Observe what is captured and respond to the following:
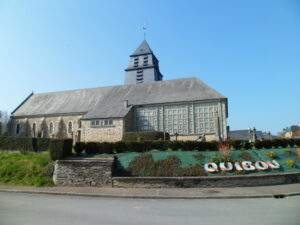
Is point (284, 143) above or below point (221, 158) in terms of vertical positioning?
above

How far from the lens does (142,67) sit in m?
61.7

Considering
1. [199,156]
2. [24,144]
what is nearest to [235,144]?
[199,156]

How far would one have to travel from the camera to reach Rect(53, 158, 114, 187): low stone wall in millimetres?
17047

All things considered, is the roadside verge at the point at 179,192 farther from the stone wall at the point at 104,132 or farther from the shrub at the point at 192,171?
the stone wall at the point at 104,132

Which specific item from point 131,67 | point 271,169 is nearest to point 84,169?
point 271,169

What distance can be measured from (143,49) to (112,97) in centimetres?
2573

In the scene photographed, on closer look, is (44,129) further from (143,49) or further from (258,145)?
(258,145)

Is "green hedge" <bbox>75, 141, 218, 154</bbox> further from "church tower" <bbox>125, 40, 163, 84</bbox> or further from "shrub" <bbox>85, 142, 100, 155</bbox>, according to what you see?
"church tower" <bbox>125, 40, 163, 84</bbox>

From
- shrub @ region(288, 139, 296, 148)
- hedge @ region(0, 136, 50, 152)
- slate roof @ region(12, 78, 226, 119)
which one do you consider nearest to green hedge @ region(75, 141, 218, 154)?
hedge @ region(0, 136, 50, 152)

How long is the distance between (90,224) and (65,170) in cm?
1003

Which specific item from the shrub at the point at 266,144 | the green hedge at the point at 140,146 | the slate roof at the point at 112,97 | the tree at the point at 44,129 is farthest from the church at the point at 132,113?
the green hedge at the point at 140,146

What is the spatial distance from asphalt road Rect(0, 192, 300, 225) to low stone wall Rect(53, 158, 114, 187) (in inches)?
147

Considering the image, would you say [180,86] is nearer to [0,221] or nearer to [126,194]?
[126,194]

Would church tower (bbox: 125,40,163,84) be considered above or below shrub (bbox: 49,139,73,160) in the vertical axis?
above
